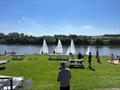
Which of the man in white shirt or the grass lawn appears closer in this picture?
the man in white shirt

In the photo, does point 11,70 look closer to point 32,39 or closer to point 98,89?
point 98,89

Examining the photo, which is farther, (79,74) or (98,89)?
(79,74)

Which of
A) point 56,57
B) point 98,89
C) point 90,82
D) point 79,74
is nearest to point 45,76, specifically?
point 79,74

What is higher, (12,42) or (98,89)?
(12,42)

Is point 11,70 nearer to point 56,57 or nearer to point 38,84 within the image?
point 38,84

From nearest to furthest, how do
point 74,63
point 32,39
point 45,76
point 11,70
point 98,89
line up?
point 98,89 → point 45,76 → point 11,70 → point 74,63 → point 32,39

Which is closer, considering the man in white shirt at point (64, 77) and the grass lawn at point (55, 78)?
the man in white shirt at point (64, 77)

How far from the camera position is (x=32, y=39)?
422ft

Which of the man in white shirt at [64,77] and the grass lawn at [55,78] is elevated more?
the man in white shirt at [64,77]

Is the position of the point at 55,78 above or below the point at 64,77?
below

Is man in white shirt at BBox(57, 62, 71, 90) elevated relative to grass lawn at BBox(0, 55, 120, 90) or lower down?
elevated

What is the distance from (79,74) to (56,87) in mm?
5621

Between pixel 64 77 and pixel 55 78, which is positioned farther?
pixel 55 78

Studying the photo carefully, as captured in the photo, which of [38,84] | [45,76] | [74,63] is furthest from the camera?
[74,63]
